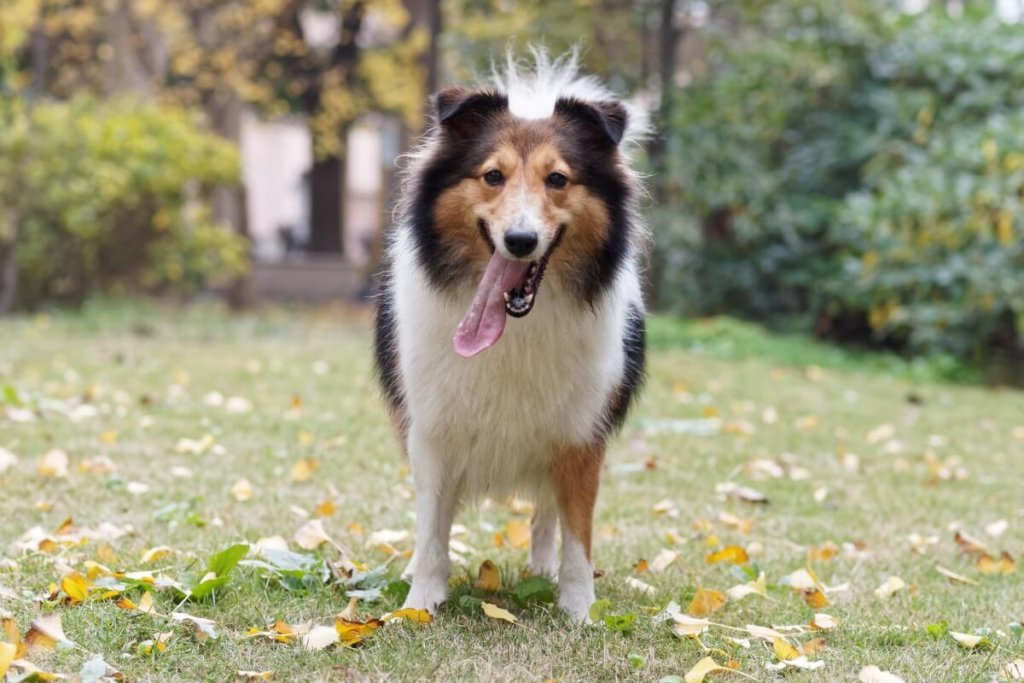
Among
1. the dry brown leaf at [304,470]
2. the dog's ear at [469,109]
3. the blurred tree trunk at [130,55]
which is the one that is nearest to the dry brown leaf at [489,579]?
the dog's ear at [469,109]

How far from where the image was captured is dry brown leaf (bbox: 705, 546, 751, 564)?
4219 millimetres

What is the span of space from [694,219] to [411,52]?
A: 268 inches

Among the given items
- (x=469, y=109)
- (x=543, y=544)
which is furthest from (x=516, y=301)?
(x=543, y=544)

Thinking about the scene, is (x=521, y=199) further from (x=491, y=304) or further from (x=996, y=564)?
(x=996, y=564)

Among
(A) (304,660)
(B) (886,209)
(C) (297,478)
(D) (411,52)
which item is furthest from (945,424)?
(D) (411,52)

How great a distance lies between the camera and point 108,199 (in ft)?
38.9

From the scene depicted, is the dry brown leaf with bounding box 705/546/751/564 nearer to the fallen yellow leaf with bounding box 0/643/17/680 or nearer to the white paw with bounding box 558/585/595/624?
the white paw with bounding box 558/585/595/624

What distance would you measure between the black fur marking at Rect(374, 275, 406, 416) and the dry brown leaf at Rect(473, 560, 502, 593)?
1.88 ft

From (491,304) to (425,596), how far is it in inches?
37.6

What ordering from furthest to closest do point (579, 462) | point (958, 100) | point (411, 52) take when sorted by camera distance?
point (411, 52)
point (958, 100)
point (579, 462)

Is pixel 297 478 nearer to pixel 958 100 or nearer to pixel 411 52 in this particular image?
pixel 958 100

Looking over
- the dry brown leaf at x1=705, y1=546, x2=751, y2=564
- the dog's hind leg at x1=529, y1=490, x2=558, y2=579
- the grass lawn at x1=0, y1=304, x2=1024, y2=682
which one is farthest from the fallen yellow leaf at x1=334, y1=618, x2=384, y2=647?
the dry brown leaf at x1=705, y1=546, x2=751, y2=564

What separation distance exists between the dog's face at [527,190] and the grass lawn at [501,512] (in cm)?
105

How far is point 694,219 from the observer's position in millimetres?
12773
